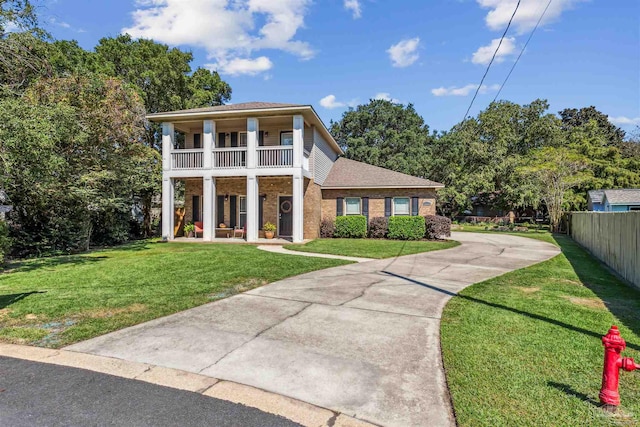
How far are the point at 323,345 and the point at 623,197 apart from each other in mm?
28339

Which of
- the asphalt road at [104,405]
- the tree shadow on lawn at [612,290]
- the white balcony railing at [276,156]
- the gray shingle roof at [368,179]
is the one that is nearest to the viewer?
the asphalt road at [104,405]

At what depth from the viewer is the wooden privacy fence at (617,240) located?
7895mm

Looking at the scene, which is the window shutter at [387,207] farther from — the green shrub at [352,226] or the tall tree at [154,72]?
the tall tree at [154,72]

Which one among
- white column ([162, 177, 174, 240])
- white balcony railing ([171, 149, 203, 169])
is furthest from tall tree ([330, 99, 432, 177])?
white column ([162, 177, 174, 240])

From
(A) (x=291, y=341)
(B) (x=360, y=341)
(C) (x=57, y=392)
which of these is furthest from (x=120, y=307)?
(B) (x=360, y=341)

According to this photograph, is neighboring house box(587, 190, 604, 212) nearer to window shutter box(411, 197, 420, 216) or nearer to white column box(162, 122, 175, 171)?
window shutter box(411, 197, 420, 216)

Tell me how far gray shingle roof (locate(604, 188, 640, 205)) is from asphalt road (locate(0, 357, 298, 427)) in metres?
29.1

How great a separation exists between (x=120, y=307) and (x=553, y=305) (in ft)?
24.0

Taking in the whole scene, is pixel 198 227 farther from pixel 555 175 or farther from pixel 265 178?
pixel 555 175

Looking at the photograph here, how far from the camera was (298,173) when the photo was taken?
51.9 feet

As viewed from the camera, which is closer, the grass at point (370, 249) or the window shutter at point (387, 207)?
the grass at point (370, 249)

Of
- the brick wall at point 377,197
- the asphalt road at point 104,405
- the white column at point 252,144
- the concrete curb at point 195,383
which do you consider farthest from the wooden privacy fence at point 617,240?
the white column at point 252,144

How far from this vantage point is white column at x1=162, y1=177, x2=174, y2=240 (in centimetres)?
1694

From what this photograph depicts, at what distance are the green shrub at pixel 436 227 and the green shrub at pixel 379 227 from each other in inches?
80.6
